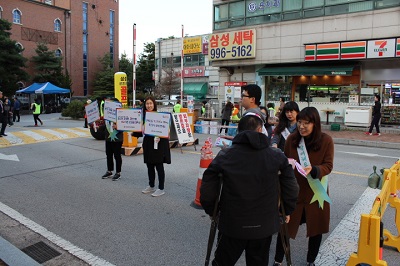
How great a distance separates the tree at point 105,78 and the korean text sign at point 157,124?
43.5 meters

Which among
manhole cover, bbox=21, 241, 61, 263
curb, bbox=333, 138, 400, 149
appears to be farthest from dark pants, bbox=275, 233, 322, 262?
curb, bbox=333, 138, 400, 149

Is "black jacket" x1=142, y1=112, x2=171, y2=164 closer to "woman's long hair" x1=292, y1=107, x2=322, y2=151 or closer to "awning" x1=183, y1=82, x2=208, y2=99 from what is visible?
"woman's long hair" x1=292, y1=107, x2=322, y2=151

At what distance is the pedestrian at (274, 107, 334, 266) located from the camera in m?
3.34

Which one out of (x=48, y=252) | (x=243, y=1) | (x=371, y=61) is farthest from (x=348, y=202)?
(x=243, y=1)

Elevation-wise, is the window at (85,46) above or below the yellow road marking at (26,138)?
above

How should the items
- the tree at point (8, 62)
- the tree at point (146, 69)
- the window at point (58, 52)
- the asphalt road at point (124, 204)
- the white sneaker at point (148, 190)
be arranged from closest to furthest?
the asphalt road at point (124, 204) → the white sneaker at point (148, 190) → the tree at point (8, 62) → the window at point (58, 52) → the tree at point (146, 69)

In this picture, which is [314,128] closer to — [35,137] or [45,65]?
→ [35,137]

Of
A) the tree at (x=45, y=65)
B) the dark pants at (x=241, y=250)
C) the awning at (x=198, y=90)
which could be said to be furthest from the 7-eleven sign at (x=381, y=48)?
A: the tree at (x=45, y=65)

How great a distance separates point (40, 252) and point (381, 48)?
1787 centimetres

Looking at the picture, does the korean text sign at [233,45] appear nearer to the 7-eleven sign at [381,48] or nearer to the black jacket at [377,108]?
the 7-eleven sign at [381,48]

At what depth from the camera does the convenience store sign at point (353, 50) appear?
16875 millimetres

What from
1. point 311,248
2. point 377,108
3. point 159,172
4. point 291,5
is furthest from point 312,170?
point 291,5

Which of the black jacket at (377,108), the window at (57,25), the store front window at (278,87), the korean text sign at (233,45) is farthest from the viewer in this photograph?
the window at (57,25)

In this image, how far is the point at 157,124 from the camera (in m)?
6.27
